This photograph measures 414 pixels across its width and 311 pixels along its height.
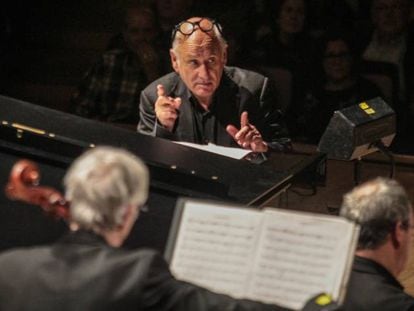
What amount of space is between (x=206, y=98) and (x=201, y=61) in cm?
18

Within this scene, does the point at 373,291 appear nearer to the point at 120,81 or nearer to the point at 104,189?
the point at 104,189

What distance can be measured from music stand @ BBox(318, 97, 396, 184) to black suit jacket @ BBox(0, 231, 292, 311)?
1.64 meters

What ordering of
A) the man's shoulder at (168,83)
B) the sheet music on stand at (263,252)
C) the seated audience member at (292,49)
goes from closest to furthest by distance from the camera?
the sheet music on stand at (263,252) < the man's shoulder at (168,83) < the seated audience member at (292,49)

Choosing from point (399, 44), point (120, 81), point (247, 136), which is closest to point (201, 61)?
point (247, 136)

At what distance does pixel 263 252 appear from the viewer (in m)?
2.88

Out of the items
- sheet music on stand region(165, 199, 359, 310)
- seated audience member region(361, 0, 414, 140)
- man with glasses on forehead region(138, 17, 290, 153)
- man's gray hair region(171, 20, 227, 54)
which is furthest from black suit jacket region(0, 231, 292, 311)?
seated audience member region(361, 0, 414, 140)

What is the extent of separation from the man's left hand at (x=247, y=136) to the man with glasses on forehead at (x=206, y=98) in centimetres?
7

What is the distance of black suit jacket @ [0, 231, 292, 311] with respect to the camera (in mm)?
2625

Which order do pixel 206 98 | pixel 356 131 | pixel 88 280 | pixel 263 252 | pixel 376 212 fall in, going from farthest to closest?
1. pixel 206 98
2. pixel 356 131
3. pixel 376 212
4. pixel 263 252
5. pixel 88 280

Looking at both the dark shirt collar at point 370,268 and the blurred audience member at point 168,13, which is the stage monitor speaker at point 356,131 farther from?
the blurred audience member at point 168,13

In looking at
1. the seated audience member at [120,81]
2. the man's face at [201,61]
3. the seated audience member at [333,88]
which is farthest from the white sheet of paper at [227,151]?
the seated audience member at [120,81]

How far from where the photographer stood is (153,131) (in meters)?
4.57

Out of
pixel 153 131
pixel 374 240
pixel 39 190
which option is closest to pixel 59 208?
pixel 39 190

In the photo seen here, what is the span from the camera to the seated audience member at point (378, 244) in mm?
3006
